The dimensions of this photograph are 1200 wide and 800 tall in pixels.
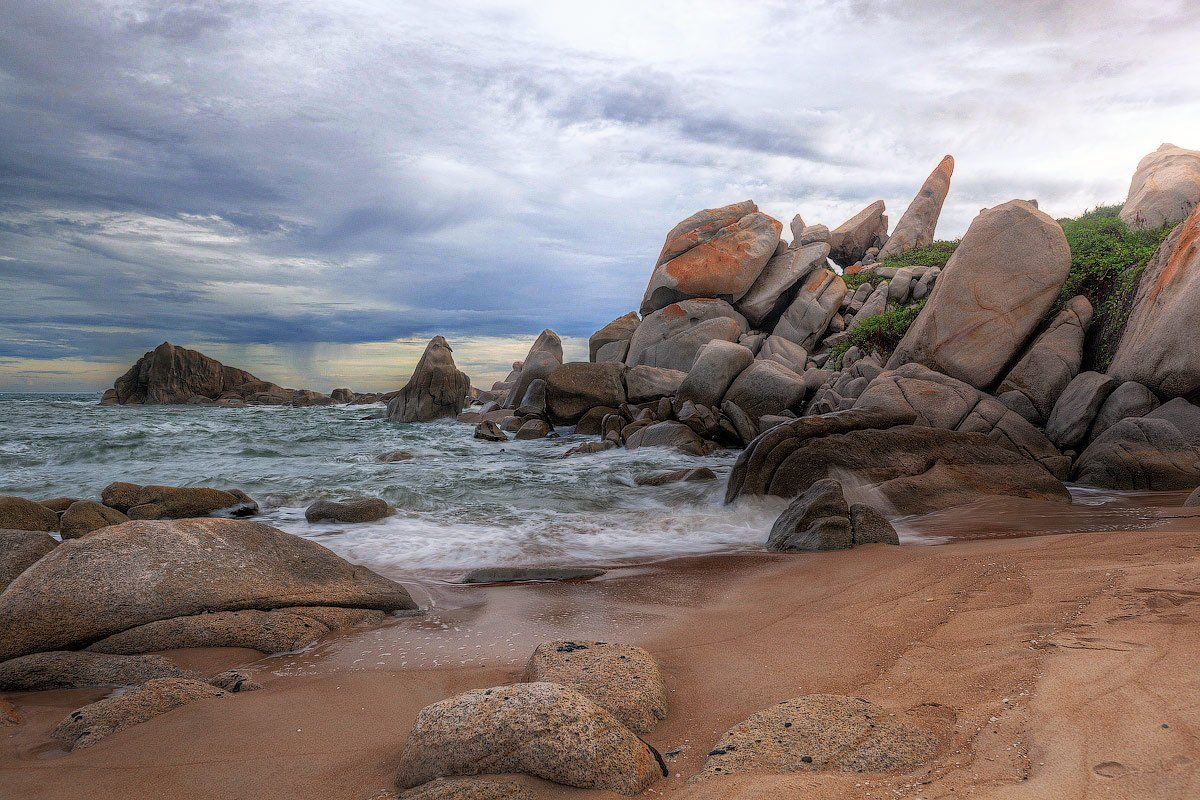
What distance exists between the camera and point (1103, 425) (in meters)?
11.3

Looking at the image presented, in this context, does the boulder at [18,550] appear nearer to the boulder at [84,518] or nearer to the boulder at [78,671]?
the boulder at [78,671]

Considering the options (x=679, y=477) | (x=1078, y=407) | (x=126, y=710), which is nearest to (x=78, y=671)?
(x=126, y=710)

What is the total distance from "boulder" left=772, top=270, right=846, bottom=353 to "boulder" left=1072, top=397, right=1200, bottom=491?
13.6m

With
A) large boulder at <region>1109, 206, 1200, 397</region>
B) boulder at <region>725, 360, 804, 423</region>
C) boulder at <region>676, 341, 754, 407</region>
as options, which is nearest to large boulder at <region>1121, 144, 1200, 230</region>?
large boulder at <region>1109, 206, 1200, 397</region>

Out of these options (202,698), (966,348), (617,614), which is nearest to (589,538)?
(617,614)

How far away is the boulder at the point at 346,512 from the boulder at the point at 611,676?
252 inches

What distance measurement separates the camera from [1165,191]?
22.6m

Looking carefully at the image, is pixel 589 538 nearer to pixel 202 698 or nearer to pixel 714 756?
pixel 202 698

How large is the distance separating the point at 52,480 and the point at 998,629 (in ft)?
53.1

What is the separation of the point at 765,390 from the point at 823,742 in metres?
15.3

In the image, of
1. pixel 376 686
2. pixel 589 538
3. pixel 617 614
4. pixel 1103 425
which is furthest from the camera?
pixel 1103 425

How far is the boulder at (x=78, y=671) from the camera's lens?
4.17m

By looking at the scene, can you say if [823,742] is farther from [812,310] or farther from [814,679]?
[812,310]

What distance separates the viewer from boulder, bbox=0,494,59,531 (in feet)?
26.6
